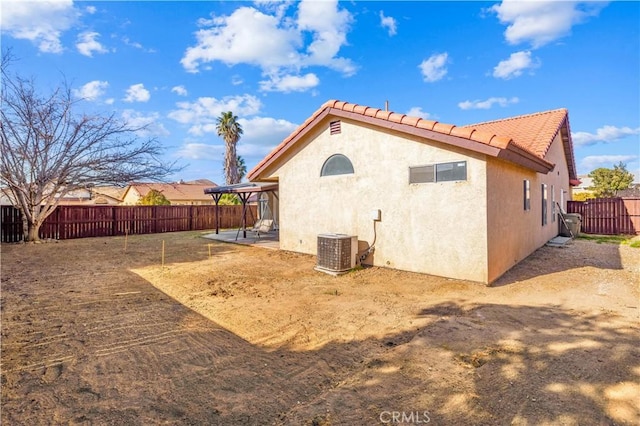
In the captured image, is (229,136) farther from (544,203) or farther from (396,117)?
(544,203)

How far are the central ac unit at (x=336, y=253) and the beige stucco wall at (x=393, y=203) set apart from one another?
59cm

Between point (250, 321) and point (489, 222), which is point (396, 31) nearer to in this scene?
point (489, 222)

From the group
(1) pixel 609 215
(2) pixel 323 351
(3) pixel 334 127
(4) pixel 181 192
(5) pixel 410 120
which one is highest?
(4) pixel 181 192

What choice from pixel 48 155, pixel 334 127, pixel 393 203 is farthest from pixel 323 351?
pixel 48 155

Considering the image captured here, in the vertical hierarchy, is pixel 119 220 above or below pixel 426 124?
below

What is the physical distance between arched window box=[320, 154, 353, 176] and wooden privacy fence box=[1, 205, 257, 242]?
44.9 feet

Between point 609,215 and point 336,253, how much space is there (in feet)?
53.1

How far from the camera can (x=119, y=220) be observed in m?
18.0

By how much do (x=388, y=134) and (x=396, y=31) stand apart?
6.87 m

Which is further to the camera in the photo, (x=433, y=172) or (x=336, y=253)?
(x=336, y=253)

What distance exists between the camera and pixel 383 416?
2354 millimetres

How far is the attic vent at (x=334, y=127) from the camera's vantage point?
8.80m

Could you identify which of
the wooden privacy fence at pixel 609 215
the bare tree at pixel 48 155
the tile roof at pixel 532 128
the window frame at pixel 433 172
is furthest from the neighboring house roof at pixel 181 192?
the wooden privacy fence at pixel 609 215

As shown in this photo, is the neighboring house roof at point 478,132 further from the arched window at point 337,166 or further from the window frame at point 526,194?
the arched window at point 337,166
